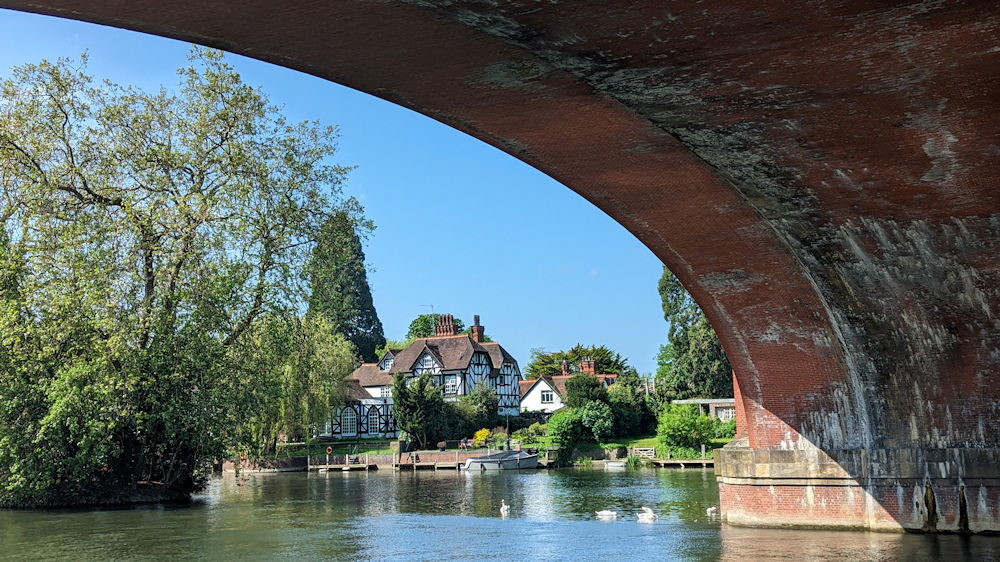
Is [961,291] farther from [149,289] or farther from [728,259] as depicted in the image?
[149,289]

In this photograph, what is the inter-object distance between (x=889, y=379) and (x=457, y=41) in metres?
9.11

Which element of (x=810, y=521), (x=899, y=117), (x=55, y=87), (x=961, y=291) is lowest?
(x=810, y=521)

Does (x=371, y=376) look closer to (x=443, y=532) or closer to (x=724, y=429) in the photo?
(x=724, y=429)

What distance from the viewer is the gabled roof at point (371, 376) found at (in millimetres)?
63741

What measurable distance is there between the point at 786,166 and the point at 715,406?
40259 millimetres

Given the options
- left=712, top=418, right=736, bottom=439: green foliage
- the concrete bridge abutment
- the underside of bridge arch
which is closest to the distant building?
left=712, top=418, right=736, bottom=439: green foliage

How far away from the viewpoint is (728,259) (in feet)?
39.4

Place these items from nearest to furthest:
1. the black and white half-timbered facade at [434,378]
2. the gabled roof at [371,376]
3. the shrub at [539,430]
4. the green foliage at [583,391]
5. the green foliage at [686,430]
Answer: the green foliage at [686,430] → the green foliage at [583,391] → the shrub at [539,430] → the black and white half-timbered facade at [434,378] → the gabled roof at [371,376]

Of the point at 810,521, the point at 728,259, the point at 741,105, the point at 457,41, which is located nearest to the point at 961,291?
the point at 728,259

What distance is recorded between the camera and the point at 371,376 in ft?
214

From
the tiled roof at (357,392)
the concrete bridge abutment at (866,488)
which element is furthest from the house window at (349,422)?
the concrete bridge abutment at (866,488)

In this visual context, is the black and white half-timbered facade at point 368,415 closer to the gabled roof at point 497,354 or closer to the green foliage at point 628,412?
the gabled roof at point 497,354

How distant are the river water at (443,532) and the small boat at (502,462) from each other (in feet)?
46.4

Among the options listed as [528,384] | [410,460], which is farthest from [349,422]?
[410,460]
